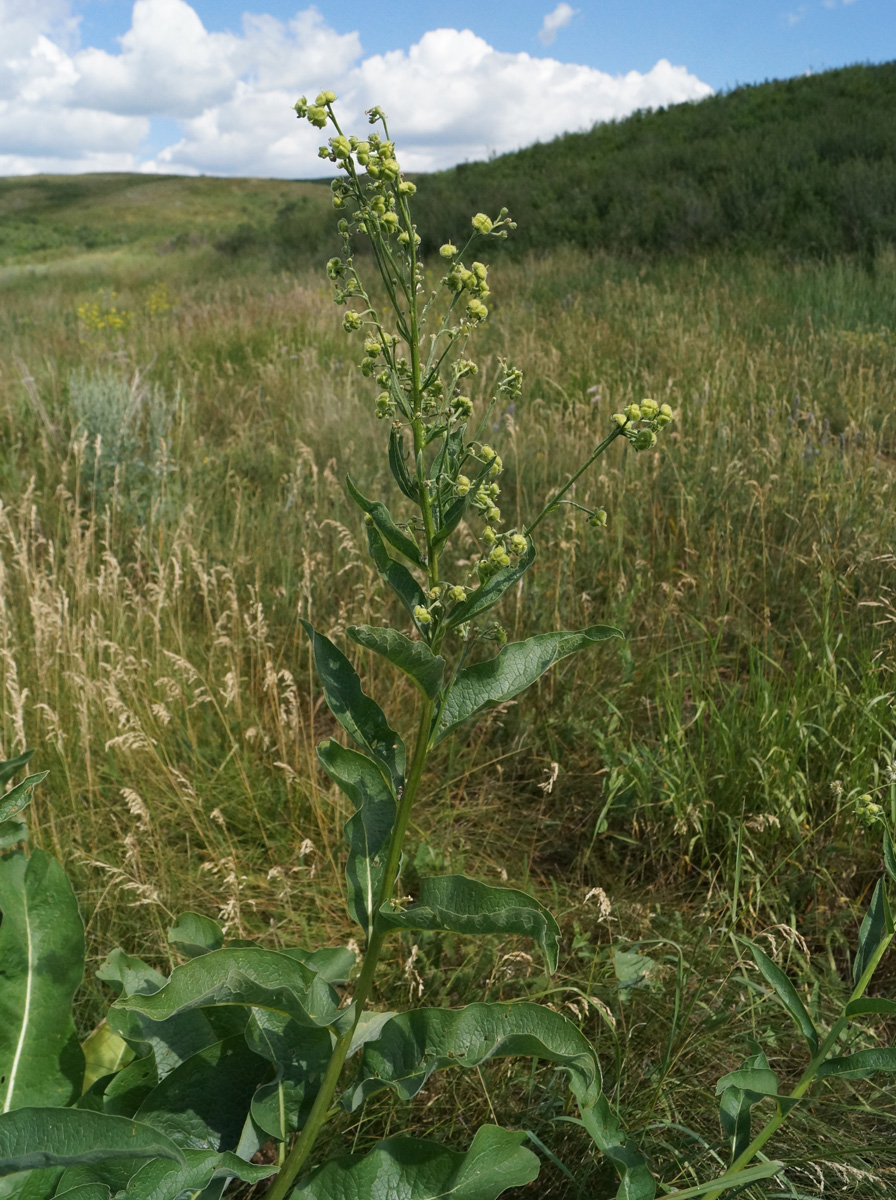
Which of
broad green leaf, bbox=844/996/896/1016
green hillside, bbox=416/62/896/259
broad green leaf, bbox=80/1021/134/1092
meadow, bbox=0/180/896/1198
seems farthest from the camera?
green hillside, bbox=416/62/896/259

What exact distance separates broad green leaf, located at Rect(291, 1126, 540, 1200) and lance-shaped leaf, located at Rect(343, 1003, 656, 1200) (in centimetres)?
10

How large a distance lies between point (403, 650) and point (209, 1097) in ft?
2.53

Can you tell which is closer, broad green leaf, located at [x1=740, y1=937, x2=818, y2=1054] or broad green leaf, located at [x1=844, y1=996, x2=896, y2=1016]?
broad green leaf, located at [x1=844, y1=996, x2=896, y2=1016]

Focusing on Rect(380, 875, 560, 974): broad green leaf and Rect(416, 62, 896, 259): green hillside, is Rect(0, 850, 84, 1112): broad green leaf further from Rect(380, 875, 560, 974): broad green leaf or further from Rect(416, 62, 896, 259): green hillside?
Rect(416, 62, 896, 259): green hillside

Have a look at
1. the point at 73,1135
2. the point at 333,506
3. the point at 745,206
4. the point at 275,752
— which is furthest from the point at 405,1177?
the point at 745,206

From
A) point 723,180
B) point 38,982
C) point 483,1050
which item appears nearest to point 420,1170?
point 483,1050

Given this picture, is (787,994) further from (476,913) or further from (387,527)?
(387,527)

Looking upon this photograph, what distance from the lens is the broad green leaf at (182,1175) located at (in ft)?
3.29

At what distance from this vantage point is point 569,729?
2641 mm

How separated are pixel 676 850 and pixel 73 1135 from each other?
5.56 ft

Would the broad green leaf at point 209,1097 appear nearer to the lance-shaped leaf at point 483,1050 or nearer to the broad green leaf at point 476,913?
the lance-shaped leaf at point 483,1050

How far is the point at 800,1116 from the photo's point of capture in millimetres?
1523

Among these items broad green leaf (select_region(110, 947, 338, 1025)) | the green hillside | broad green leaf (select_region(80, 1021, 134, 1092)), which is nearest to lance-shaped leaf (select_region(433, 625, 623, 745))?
broad green leaf (select_region(110, 947, 338, 1025))

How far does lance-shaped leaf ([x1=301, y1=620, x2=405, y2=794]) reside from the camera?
1.15m
